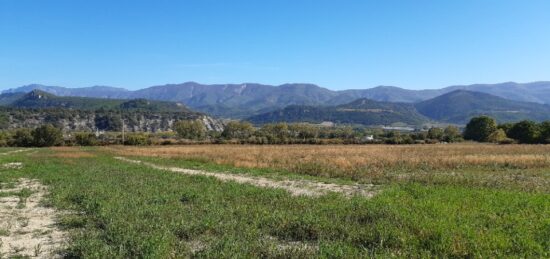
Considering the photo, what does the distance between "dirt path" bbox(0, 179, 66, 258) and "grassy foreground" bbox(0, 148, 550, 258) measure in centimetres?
54

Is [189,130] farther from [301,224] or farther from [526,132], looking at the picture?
[301,224]

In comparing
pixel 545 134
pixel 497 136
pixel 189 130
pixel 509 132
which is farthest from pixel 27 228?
pixel 189 130

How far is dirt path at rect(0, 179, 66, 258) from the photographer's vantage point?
10.1 meters

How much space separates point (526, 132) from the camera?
342 ft

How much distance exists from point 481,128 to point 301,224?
406 ft

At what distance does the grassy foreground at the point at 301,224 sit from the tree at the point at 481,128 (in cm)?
11282

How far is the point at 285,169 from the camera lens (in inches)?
1284

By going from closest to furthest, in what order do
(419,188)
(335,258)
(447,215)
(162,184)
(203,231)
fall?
(335,258) < (203,231) < (447,215) < (419,188) < (162,184)

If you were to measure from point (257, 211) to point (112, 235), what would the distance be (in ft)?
14.9

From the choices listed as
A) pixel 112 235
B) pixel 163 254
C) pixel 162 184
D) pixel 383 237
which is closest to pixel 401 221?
pixel 383 237

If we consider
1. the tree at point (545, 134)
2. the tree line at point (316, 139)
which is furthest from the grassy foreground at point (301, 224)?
the tree at point (545, 134)

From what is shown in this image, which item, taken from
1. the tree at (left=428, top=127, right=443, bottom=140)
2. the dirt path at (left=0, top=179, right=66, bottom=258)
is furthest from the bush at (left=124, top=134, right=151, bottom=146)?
the dirt path at (left=0, top=179, right=66, bottom=258)

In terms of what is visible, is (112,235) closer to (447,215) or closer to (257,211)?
(257,211)

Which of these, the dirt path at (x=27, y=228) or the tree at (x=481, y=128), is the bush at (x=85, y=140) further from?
the tree at (x=481, y=128)
